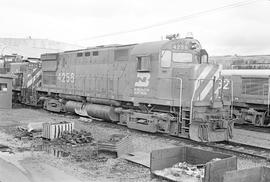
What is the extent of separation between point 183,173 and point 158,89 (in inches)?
225

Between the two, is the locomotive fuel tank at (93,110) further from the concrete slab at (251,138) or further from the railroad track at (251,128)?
the railroad track at (251,128)

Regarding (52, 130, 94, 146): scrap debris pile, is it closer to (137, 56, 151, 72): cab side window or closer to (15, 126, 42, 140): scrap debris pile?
(15, 126, 42, 140): scrap debris pile

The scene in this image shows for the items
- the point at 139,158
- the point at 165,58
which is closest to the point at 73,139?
the point at 139,158

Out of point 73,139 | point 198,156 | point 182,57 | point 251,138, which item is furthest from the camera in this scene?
point 251,138

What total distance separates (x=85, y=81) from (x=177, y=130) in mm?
6703

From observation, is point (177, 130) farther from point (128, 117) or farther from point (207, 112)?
point (128, 117)

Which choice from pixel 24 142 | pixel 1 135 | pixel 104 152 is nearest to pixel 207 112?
pixel 104 152

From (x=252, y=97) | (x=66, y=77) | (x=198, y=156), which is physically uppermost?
(x=66, y=77)

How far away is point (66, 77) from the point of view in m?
18.6

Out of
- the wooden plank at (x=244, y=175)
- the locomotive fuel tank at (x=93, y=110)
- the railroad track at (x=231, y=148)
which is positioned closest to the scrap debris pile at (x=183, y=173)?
the wooden plank at (x=244, y=175)

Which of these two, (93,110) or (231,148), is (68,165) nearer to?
(231,148)

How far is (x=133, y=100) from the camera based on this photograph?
13.7 m

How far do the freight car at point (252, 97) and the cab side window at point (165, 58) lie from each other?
5588 mm

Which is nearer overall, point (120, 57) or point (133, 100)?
point (133, 100)
